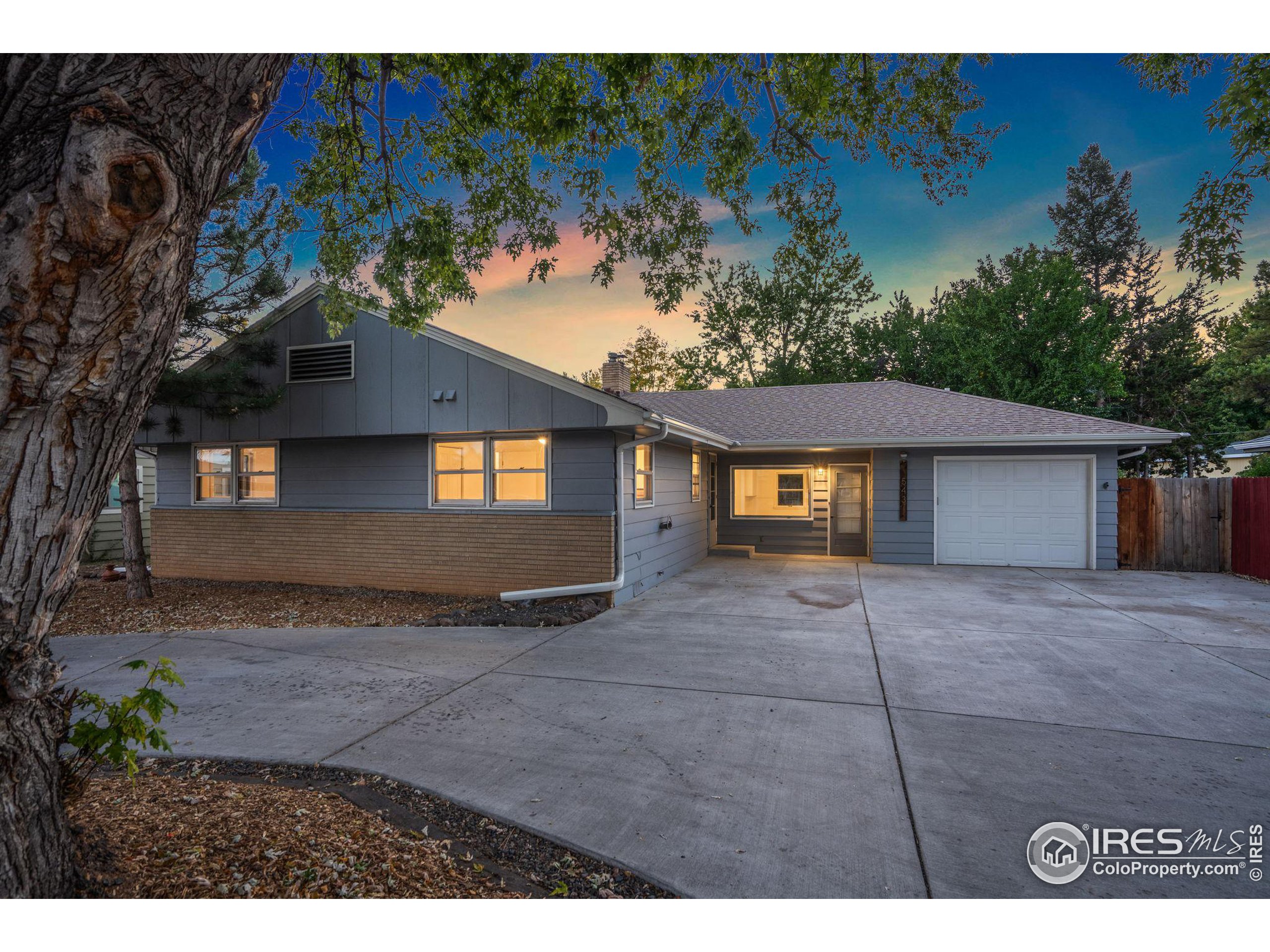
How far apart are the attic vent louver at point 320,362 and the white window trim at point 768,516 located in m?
7.64

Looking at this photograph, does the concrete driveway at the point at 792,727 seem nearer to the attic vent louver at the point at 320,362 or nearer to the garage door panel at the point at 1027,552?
the garage door panel at the point at 1027,552

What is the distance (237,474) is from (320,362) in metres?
2.77

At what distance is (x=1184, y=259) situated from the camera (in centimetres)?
388

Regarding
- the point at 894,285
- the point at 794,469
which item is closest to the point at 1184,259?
the point at 794,469

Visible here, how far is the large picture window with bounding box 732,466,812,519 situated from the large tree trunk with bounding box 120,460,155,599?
10.1 meters

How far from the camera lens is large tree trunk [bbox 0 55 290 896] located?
1.56 meters

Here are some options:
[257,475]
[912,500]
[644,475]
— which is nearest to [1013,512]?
[912,500]

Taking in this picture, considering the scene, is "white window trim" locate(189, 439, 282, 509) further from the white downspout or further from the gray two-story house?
the white downspout

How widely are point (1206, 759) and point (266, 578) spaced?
36.4ft

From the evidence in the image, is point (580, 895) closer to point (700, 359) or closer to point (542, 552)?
point (542, 552)

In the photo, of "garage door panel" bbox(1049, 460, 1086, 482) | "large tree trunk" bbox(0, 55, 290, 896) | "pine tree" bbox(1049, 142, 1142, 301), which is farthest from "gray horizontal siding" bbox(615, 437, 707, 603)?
"pine tree" bbox(1049, 142, 1142, 301)

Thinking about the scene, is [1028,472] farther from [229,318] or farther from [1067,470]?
[229,318]

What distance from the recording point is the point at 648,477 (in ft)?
29.7

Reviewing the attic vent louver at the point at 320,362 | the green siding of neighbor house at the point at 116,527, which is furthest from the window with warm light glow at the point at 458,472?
the green siding of neighbor house at the point at 116,527
